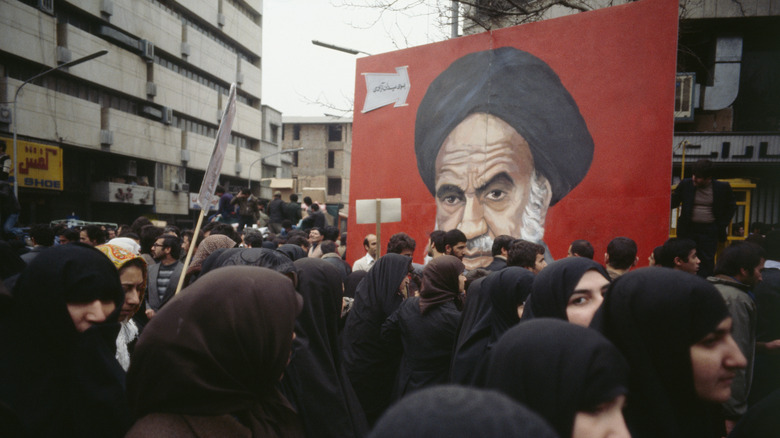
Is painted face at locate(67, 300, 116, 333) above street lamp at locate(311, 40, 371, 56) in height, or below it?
below

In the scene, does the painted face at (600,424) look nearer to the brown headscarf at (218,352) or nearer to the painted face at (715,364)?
the painted face at (715,364)

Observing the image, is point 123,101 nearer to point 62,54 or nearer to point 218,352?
point 62,54

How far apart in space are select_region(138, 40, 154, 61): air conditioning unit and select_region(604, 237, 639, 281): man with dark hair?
2799cm

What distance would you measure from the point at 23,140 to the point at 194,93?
13.7 metres

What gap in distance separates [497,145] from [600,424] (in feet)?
21.9

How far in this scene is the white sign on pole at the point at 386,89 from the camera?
8773mm

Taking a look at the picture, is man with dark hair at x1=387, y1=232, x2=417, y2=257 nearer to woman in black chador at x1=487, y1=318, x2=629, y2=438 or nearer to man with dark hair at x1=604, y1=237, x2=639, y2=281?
man with dark hair at x1=604, y1=237, x2=639, y2=281

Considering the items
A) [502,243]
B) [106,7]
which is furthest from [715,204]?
[106,7]

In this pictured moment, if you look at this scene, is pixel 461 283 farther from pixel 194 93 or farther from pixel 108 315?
pixel 194 93

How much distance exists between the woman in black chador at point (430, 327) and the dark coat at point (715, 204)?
10.8 ft

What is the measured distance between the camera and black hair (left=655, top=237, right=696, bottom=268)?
4.23 meters

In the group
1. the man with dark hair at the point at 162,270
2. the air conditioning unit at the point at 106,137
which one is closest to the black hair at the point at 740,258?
the man with dark hair at the point at 162,270

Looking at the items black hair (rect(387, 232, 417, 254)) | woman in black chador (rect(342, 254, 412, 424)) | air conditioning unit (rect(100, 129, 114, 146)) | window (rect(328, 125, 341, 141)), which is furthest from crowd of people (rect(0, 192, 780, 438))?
window (rect(328, 125, 341, 141))

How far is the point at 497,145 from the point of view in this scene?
7.65m
